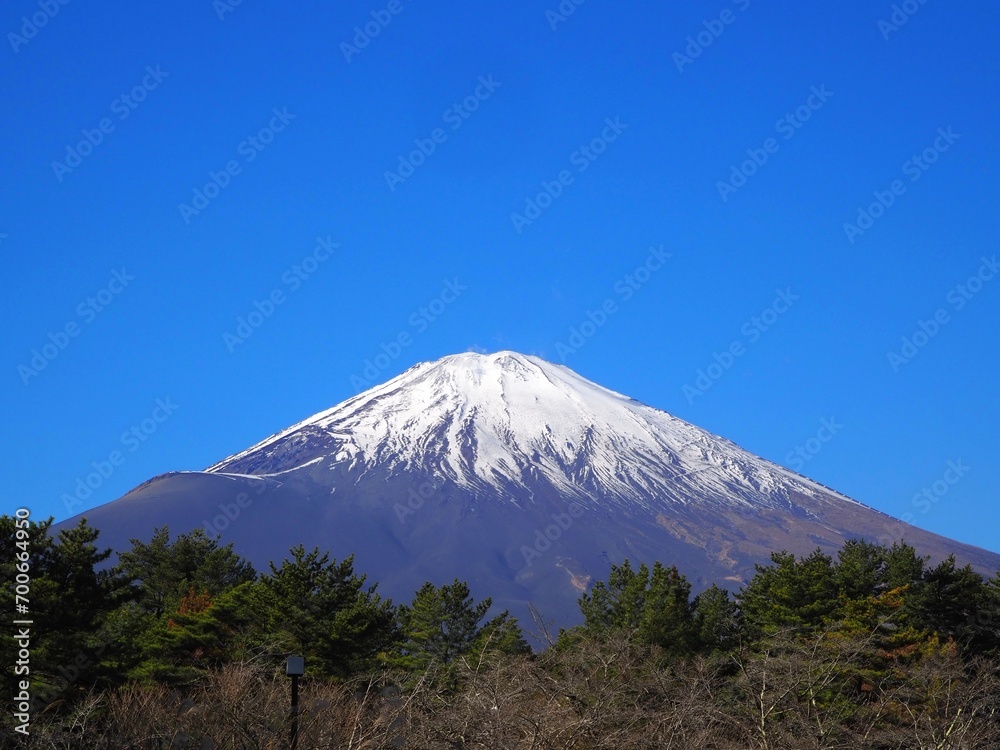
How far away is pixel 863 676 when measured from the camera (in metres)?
28.1

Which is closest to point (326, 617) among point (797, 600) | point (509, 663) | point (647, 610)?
point (509, 663)

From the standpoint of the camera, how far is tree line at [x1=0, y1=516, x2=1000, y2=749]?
16.6 metres

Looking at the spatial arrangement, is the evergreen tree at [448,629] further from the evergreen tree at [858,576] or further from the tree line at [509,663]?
the evergreen tree at [858,576]

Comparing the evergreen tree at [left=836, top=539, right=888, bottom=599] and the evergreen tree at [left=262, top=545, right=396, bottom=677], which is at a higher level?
the evergreen tree at [left=836, top=539, right=888, bottom=599]

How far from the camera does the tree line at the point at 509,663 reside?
1662cm

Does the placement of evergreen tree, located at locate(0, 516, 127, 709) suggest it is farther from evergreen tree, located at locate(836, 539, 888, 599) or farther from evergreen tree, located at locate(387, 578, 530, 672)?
evergreen tree, located at locate(836, 539, 888, 599)

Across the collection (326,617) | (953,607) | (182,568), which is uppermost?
(182,568)

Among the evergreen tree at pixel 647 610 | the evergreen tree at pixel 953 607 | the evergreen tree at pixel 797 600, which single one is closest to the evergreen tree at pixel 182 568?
the evergreen tree at pixel 647 610

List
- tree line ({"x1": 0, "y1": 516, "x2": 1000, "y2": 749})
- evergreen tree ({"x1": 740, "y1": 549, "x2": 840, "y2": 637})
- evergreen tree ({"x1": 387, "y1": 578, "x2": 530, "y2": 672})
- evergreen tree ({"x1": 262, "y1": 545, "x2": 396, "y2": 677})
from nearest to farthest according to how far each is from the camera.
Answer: tree line ({"x1": 0, "y1": 516, "x2": 1000, "y2": 749}) < evergreen tree ({"x1": 262, "y1": 545, "x2": 396, "y2": 677}) < evergreen tree ({"x1": 740, "y1": 549, "x2": 840, "y2": 637}) < evergreen tree ({"x1": 387, "y1": 578, "x2": 530, "y2": 672})

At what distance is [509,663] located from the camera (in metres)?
23.8

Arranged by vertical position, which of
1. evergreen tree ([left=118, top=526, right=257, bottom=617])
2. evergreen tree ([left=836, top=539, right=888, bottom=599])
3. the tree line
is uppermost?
evergreen tree ([left=118, top=526, right=257, bottom=617])

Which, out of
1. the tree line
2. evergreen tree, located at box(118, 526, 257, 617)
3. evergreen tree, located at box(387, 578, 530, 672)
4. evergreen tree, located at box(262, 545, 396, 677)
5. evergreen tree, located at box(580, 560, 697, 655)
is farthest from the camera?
evergreen tree, located at box(118, 526, 257, 617)

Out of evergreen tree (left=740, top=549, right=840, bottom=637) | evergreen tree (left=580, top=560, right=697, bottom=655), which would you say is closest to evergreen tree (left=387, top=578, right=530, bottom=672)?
evergreen tree (left=580, top=560, right=697, bottom=655)

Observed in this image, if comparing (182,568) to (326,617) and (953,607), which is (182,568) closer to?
(326,617)
